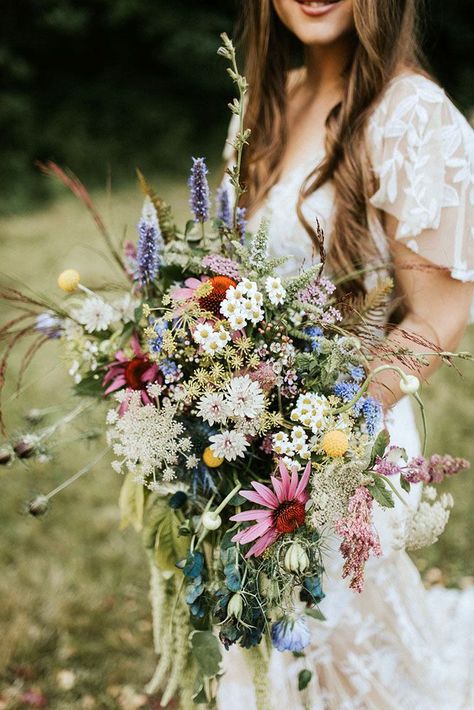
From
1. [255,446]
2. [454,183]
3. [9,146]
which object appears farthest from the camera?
[9,146]

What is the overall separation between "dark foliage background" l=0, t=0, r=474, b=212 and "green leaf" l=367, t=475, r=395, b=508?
28.1ft

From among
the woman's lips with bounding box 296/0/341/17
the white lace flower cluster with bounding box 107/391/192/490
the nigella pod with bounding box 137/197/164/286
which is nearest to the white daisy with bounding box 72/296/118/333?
the nigella pod with bounding box 137/197/164/286

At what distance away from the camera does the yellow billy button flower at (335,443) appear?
110 centimetres

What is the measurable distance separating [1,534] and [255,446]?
2.28 metres

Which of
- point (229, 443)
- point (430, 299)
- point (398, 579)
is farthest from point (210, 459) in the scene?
point (398, 579)

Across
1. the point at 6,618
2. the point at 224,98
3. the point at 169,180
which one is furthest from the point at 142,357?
the point at 224,98

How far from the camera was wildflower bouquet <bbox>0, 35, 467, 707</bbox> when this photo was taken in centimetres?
113

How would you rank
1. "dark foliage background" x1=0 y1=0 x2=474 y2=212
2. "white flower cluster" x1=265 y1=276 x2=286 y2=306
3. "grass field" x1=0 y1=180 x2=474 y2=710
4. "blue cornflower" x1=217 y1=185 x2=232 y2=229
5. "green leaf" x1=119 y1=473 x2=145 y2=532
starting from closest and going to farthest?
"white flower cluster" x1=265 y1=276 x2=286 y2=306 → "blue cornflower" x1=217 y1=185 x2=232 y2=229 → "green leaf" x1=119 y1=473 x2=145 y2=532 → "grass field" x1=0 y1=180 x2=474 y2=710 → "dark foliage background" x1=0 y1=0 x2=474 y2=212

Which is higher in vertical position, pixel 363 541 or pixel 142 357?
pixel 142 357

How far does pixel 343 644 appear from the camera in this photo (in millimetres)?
1963

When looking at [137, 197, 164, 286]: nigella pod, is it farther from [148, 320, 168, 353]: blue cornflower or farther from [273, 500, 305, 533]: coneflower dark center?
[273, 500, 305, 533]: coneflower dark center

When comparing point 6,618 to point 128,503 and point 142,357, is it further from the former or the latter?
point 142,357

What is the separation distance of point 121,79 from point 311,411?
10.7 m

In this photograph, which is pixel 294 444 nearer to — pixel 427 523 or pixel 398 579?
pixel 427 523
